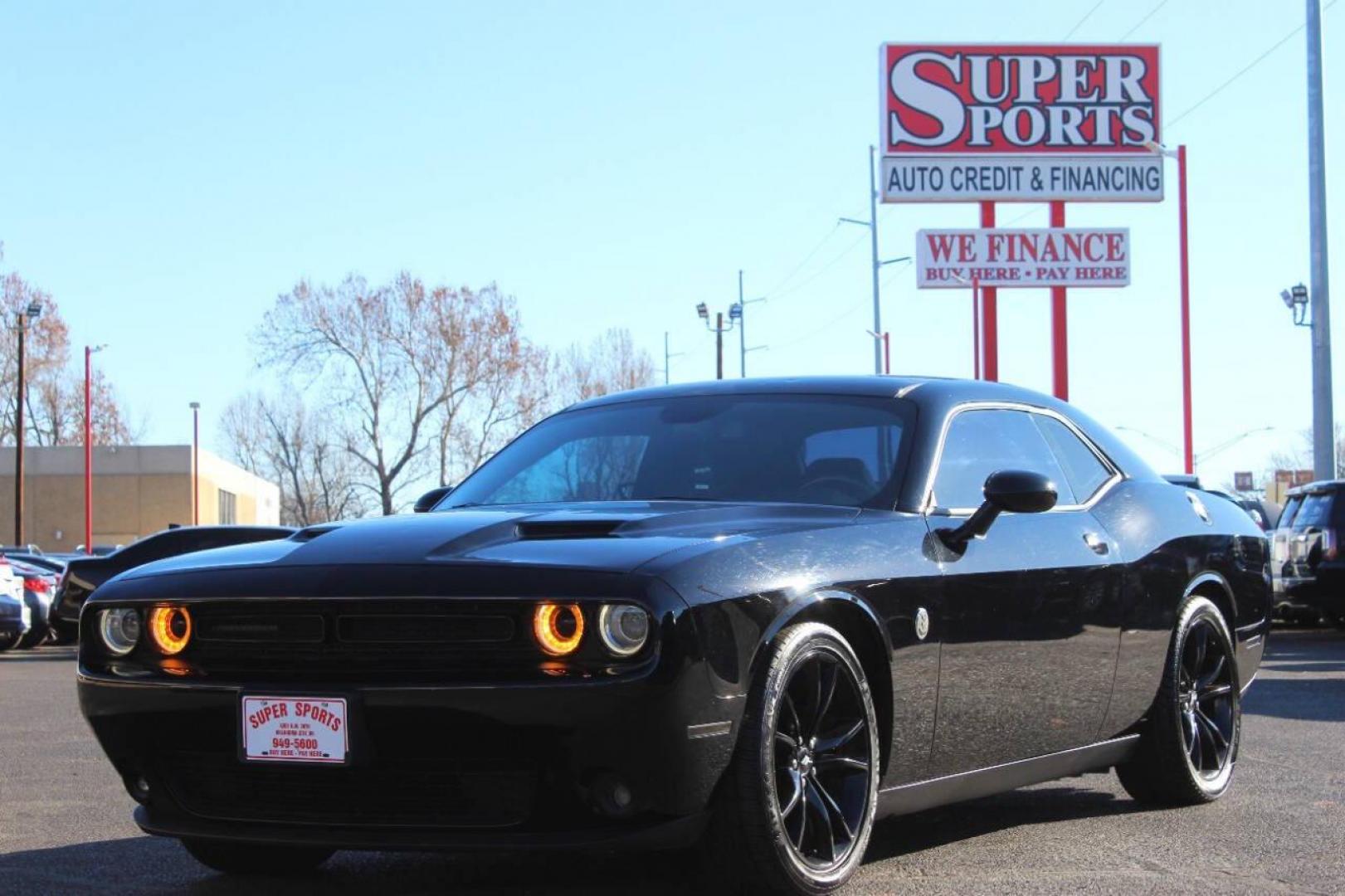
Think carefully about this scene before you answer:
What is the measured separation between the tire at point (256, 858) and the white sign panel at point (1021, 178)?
3206 cm

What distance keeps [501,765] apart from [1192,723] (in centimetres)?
330

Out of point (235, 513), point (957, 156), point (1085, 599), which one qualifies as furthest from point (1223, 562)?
point (235, 513)

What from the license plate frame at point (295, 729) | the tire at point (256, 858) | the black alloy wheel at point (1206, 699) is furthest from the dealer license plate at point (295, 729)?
the black alloy wheel at point (1206, 699)

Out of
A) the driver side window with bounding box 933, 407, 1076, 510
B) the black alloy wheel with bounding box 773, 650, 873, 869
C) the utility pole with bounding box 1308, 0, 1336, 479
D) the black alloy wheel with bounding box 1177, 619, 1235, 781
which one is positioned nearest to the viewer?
the black alloy wheel with bounding box 773, 650, 873, 869

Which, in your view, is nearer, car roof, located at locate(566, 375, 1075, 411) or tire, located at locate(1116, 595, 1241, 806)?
car roof, located at locate(566, 375, 1075, 411)

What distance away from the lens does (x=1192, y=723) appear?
6.79 meters

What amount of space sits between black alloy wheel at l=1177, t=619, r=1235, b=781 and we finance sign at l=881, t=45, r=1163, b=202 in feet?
98.5

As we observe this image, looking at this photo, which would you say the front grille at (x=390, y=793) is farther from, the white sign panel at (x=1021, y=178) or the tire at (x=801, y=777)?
the white sign panel at (x=1021, y=178)

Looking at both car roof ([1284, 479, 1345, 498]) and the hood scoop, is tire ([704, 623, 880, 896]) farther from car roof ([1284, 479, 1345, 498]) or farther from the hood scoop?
car roof ([1284, 479, 1345, 498])

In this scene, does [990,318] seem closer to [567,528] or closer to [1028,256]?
[1028,256]

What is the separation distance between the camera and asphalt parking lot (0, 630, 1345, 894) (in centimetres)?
516

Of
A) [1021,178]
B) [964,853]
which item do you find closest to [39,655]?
[964,853]

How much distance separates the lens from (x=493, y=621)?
4.38 m

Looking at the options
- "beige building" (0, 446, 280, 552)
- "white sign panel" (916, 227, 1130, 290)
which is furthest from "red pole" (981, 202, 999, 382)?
"beige building" (0, 446, 280, 552)
